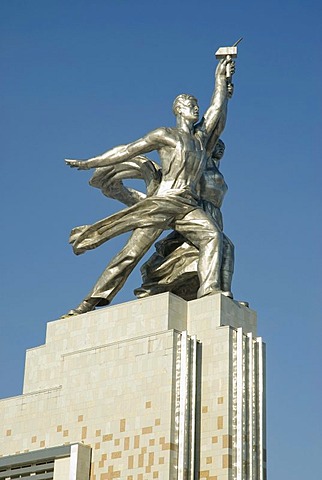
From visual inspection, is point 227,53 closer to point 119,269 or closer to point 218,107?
point 218,107

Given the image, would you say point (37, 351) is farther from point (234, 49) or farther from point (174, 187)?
point (234, 49)

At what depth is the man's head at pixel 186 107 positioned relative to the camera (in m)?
28.7

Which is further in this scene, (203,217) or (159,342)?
(203,217)

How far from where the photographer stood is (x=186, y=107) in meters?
28.8

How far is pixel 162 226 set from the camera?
91.3 feet

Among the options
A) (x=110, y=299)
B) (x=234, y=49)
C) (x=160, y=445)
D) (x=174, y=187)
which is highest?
(x=234, y=49)

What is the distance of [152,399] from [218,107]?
8.22 metres

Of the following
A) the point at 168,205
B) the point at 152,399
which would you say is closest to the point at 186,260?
the point at 168,205

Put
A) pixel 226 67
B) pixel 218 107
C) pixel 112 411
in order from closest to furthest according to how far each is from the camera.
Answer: pixel 112 411
pixel 218 107
pixel 226 67

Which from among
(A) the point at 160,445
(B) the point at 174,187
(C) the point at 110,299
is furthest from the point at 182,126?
(A) the point at 160,445

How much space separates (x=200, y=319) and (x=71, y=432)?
12.6ft

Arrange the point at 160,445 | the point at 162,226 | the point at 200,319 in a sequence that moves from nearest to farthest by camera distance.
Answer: the point at 160,445 < the point at 200,319 < the point at 162,226

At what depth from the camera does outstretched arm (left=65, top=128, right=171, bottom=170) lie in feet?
92.7

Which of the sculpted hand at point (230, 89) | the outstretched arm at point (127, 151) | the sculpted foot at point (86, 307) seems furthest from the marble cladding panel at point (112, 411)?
the sculpted hand at point (230, 89)
